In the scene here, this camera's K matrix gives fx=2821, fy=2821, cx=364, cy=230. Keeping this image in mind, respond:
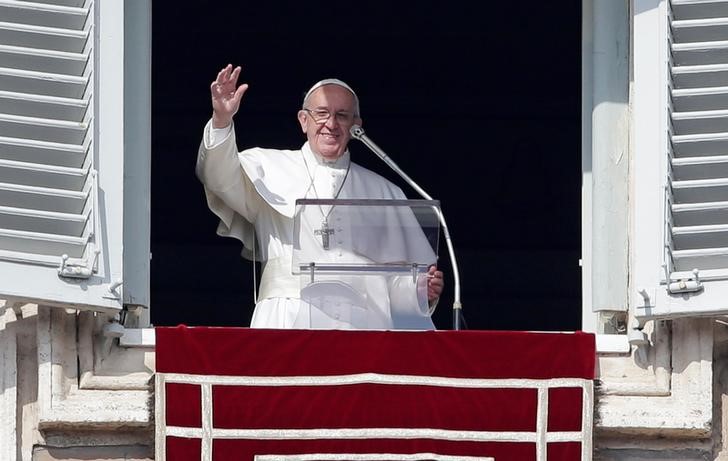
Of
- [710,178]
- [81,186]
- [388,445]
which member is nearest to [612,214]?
[710,178]

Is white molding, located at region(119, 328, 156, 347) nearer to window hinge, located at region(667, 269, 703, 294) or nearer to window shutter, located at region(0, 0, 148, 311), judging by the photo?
window shutter, located at region(0, 0, 148, 311)

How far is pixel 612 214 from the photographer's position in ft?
24.5

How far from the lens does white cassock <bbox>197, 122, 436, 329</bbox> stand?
291 inches

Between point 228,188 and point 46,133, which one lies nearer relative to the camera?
point 46,133

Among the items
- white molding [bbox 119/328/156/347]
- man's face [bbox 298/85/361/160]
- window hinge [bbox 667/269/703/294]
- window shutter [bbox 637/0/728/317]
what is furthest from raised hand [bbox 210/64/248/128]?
window hinge [bbox 667/269/703/294]

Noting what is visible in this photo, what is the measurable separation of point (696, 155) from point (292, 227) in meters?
1.21

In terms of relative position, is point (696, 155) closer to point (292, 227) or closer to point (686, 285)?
point (686, 285)

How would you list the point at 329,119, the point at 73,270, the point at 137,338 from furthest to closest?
1. the point at 329,119
2. the point at 137,338
3. the point at 73,270

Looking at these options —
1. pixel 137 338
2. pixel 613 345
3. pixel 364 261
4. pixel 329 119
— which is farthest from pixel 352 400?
pixel 329 119

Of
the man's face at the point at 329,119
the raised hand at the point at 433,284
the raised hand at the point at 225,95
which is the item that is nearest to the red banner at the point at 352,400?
the raised hand at the point at 433,284

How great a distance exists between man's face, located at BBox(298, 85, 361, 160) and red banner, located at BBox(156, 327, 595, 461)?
45.9 inches

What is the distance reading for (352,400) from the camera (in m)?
7.07

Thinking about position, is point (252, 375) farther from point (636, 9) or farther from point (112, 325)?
point (636, 9)

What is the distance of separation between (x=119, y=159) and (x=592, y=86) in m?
1.31
